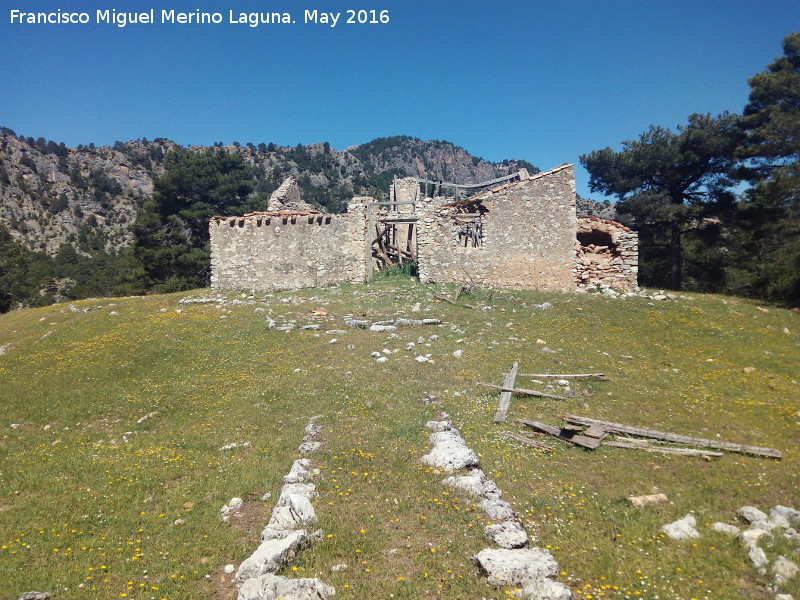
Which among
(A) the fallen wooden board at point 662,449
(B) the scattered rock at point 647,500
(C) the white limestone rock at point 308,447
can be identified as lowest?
(B) the scattered rock at point 647,500

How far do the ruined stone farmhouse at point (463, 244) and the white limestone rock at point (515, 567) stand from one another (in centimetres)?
1900

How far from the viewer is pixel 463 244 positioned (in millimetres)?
23562

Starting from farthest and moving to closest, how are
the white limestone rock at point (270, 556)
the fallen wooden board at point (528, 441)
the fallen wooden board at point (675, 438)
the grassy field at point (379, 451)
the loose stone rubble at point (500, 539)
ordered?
1. the fallen wooden board at point (528, 441)
2. the fallen wooden board at point (675, 438)
3. the grassy field at point (379, 451)
4. the white limestone rock at point (270, 556)
5. the loose stone rubble at point (500, 539)

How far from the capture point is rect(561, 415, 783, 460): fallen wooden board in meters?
7.60

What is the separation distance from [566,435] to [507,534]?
359 centimetres

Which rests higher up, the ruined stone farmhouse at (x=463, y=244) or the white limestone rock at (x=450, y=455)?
the ruined stone farmhouse at (x=463, y=244)

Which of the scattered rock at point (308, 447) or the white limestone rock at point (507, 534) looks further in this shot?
the scattered rock at point (308, 447)

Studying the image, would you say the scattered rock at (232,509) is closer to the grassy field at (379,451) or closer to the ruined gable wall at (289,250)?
the grassy field at (379,451)

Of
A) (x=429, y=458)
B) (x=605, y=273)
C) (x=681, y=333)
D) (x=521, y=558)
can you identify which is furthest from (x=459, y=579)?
(x=605, y=273)

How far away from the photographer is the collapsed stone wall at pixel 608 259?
22344 millimetres

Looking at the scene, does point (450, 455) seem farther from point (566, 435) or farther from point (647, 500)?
point (647, 500)

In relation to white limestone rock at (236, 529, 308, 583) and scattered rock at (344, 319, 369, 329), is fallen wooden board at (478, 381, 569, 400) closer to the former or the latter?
white limestone rock at (236, 529, 308, 583)

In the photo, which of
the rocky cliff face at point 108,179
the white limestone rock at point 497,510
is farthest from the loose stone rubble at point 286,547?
the rocky cliff face at point 108,179

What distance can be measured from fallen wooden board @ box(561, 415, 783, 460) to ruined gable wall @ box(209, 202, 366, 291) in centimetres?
1848
